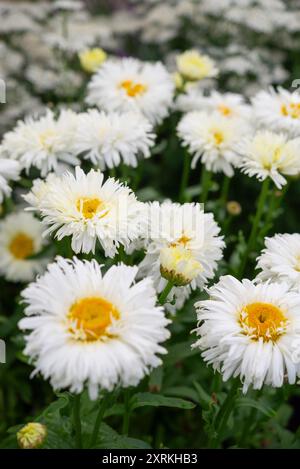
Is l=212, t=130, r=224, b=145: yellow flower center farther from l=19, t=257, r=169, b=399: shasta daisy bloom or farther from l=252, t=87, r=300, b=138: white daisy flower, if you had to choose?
l=19, t=257, r=169, b=399: shasta daisy bloom

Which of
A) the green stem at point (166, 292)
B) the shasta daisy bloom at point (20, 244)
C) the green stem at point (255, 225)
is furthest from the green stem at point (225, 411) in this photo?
the shasta daisy bloom at point (20, 244)

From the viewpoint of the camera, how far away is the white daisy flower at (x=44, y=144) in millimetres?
1854

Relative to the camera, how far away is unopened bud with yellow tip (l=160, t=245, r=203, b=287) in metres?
1.29

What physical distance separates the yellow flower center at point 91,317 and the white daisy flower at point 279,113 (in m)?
1.08

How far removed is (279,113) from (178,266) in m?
0.98

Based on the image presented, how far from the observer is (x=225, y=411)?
4.92 feet

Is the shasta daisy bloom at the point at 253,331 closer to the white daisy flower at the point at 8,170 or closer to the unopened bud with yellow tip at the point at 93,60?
the white daisy flower at the point at 8,170

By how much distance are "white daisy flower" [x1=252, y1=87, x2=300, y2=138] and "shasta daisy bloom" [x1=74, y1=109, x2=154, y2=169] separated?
42 cm
